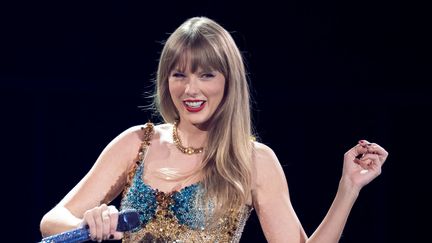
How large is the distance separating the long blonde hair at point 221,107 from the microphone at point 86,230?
2.50 feet

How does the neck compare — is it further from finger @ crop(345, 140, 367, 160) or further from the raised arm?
finger @ crop(345, 140, 367, 160)

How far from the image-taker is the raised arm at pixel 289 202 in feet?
6.79

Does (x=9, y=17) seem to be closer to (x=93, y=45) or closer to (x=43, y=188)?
(x=93, y=45)

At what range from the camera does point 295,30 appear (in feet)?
11.7

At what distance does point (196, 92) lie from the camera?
85.2 inches

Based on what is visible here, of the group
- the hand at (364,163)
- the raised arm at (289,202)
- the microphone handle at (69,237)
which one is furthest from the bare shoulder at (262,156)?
the microphone handle at (69,237)

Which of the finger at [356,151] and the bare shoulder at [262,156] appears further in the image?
the bare shoulder at [262,156]

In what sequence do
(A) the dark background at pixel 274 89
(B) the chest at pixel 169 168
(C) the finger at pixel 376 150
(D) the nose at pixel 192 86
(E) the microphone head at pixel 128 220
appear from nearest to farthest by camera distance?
(E) the microphone head at pixel 128 220 < (C) the finger at pixel 376 150 < (D) the nose at pixel 192 86 < (B) the chest at pixel 169 168 < (A) the dark background at pixel 274 89

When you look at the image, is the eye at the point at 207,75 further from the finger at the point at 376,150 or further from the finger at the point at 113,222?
the finger at the point at 113,222

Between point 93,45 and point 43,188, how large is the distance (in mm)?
742

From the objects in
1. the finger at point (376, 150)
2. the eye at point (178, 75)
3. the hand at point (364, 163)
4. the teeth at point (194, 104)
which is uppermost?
the eye at point (178, 75)

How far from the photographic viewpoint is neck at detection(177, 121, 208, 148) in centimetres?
235

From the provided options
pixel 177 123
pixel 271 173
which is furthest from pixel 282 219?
pixel 177 123

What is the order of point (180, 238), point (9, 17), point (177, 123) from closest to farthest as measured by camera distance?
point (180, 238), point (177, 123), point (9, 17)
